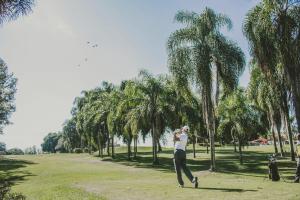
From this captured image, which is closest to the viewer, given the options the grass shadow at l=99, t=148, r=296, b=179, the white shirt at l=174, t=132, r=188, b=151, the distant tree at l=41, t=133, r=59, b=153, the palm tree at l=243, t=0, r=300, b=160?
the white shirt at l=174, t=132, r=188, b=151

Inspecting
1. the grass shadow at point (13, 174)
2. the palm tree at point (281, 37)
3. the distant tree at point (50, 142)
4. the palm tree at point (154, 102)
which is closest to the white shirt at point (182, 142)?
the grass shadow at point (13, 174)

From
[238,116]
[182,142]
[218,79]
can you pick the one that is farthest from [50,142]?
[182,142]

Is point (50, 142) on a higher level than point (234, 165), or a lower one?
higher

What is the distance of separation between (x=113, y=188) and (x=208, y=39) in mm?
16076

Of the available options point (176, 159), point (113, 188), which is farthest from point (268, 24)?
point (113, 188)

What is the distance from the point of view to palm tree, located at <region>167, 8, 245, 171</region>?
93.2ft

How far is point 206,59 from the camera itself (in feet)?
93.4

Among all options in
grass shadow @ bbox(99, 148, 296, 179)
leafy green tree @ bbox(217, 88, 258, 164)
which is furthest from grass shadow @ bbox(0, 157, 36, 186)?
leafy green tree @ bbox(217, 88, 258, 164)

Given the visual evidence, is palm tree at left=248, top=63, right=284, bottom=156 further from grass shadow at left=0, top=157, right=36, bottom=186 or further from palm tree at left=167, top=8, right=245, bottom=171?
grass shadow at left=0, top=157, right=36, bottom=186

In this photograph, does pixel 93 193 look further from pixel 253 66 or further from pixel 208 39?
pixel 253 66

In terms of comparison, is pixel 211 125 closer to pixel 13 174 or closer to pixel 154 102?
pixel 154 102

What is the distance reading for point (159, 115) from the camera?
38.6 metres

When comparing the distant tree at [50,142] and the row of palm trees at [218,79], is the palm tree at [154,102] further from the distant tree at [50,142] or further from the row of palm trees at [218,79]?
the distant tree at [50,142]

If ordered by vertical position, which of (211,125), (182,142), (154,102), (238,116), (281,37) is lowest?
(182,142)
